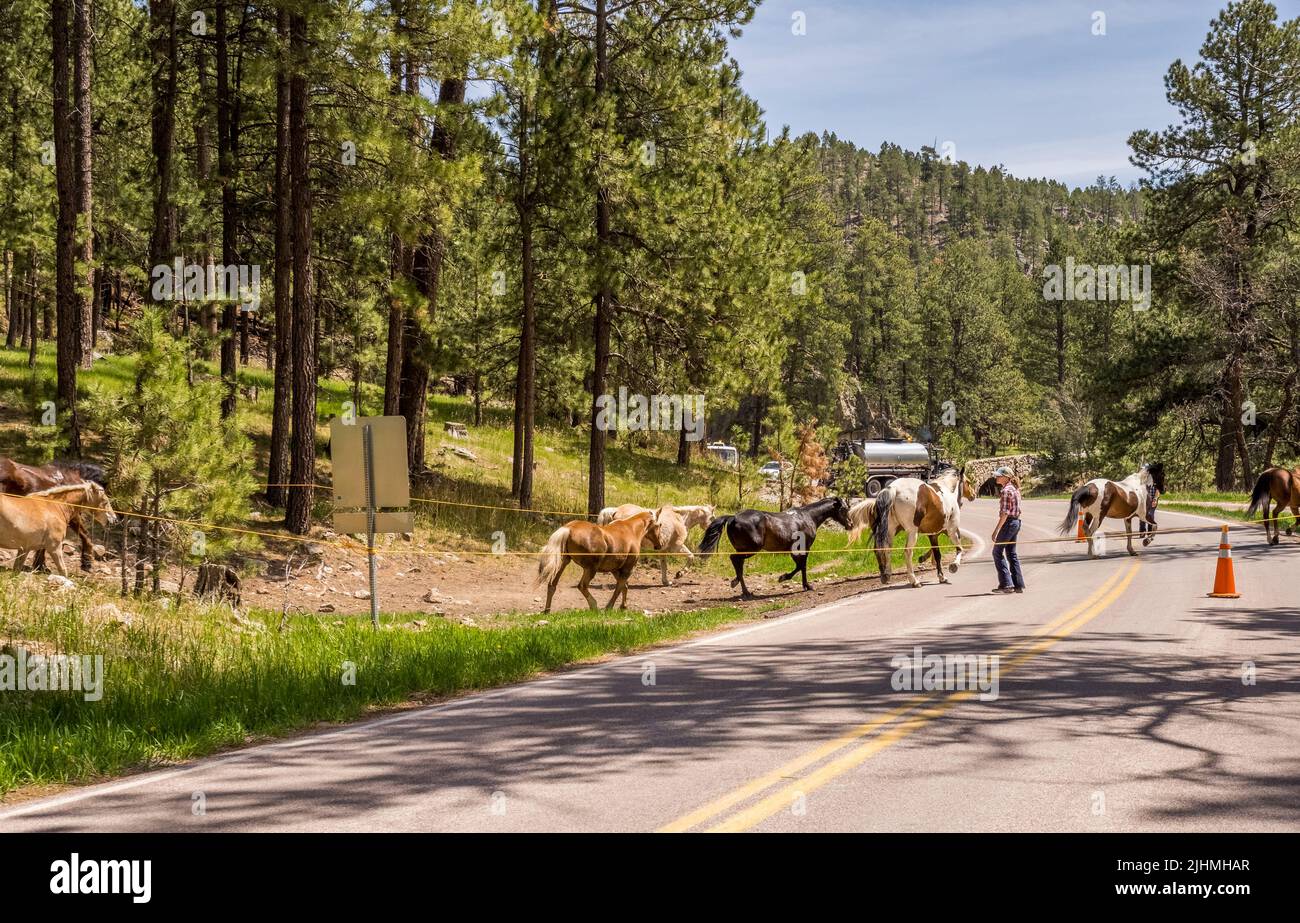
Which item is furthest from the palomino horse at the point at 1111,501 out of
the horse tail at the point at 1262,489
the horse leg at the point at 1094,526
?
the horse tail at the point at 1262,489

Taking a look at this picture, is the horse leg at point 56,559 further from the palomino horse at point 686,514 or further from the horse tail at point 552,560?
the palomino horse at point 686,514

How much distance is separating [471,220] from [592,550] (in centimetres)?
1708

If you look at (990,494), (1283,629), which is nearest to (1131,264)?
(990,494)

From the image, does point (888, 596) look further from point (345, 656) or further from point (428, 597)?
point (345, 656)

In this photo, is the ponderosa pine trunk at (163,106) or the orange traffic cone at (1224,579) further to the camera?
the ponderosa pine trunk at (163,106)

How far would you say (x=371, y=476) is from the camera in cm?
1306

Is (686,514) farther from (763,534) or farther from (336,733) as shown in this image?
(336,733)

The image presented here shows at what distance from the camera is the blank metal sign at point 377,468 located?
516 inches

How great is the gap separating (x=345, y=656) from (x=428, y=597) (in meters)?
8.65

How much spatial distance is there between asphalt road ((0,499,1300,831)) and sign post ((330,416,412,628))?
137 inches

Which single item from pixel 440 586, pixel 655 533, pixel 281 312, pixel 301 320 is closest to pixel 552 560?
pixel 655 533

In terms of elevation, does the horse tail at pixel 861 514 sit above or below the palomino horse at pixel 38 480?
below

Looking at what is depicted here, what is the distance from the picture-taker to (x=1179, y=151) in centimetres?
4203

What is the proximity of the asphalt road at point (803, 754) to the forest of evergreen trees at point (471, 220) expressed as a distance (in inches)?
342
